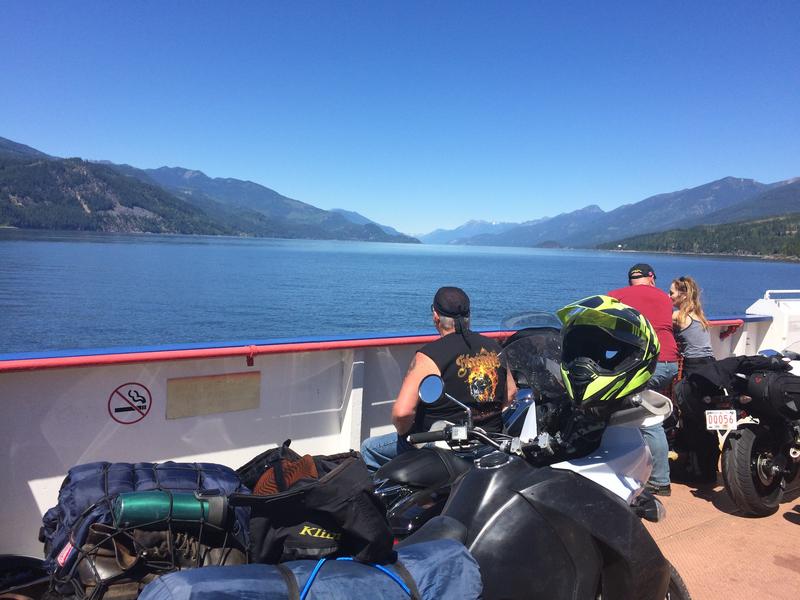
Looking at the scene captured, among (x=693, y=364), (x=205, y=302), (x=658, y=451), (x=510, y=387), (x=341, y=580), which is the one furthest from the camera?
(x=205, y=302)

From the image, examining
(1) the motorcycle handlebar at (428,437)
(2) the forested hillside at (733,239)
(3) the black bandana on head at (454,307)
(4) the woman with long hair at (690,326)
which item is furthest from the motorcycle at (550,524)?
(2) the forested hillside at (733,239)

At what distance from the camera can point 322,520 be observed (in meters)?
1.72

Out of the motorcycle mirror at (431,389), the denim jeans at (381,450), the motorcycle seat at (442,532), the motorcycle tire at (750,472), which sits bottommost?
the motorcycle tire at (750,472)

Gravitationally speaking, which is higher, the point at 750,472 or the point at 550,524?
the point at 550,524

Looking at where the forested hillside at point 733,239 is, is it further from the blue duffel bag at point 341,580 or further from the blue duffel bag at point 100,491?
the blue duffel bag at point 341,580

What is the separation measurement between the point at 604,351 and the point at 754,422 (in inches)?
111

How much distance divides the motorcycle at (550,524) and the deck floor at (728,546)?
5.68 ft

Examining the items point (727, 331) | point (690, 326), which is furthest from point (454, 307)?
point (727, 331)

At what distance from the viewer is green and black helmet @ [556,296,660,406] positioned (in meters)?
2.03

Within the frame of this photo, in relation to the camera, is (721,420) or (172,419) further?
(721,420)

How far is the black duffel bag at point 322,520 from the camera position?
167 cm

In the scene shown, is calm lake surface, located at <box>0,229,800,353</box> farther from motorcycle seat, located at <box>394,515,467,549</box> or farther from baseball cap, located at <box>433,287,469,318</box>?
motorcycle seat, located at <box>394,515,467,549</box>

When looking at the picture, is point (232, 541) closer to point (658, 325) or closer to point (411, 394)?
point (411, 394)

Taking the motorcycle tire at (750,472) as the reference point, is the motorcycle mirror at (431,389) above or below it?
above
